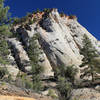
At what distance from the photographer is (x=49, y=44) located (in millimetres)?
47875

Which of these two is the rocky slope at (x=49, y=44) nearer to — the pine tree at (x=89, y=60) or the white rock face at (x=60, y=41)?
the white rock face at (x=60, y=41)

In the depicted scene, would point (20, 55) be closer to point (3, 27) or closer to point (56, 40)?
point (56, 40)

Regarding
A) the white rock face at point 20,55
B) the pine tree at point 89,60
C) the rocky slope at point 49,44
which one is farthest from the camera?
the white rock face at point 20,55

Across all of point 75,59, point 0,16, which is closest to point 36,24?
point 75,59

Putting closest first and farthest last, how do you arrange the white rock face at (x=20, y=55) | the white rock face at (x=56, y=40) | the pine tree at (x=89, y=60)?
the pine tree at (x=89, y=60) → the white rock face at (x=20, y=55) → the white rock face at (x=56, y=40)

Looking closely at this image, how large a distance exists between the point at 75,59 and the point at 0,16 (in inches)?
1269

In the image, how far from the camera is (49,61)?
45.1 m

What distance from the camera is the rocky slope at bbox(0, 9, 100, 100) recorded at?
42.9 metres

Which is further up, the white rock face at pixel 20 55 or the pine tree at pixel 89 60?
the white rock face at pixel 20 55

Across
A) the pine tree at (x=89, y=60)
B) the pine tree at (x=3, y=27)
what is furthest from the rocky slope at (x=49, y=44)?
the pine tree at (x=3, y=27)

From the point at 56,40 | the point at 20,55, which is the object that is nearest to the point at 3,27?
the point at 20,55

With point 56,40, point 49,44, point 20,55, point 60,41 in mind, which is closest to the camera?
point 20,55

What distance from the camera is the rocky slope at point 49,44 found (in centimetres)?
4288

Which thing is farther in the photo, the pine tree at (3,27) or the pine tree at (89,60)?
the pine tree at (89,60)
